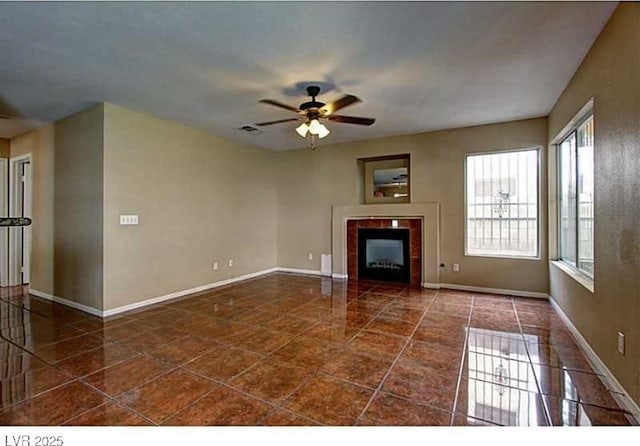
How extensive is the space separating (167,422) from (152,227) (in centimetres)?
317

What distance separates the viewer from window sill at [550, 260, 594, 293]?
293 centimetres

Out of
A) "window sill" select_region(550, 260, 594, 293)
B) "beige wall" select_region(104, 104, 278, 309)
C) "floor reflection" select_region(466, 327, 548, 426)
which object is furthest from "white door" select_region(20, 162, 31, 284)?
"window sill" select_region(550, 260, 594, 293)

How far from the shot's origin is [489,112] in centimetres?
439

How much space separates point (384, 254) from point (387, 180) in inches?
55.0

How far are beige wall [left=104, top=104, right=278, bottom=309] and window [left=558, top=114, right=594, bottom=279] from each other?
4958 mm

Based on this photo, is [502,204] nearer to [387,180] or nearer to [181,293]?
[387,180]

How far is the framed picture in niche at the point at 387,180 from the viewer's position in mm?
5938

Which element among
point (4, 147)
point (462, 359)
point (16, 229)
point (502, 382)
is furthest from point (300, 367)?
point (4, 147)

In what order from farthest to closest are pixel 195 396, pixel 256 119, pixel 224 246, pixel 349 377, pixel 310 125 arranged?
pixel 224 246, pixel 256 119, pixel 310 125, pixel 349 377, pixel 195 396

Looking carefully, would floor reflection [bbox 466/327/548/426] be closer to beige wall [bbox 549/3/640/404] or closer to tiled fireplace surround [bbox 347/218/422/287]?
beige wall [bbox 549/3/640/404]
